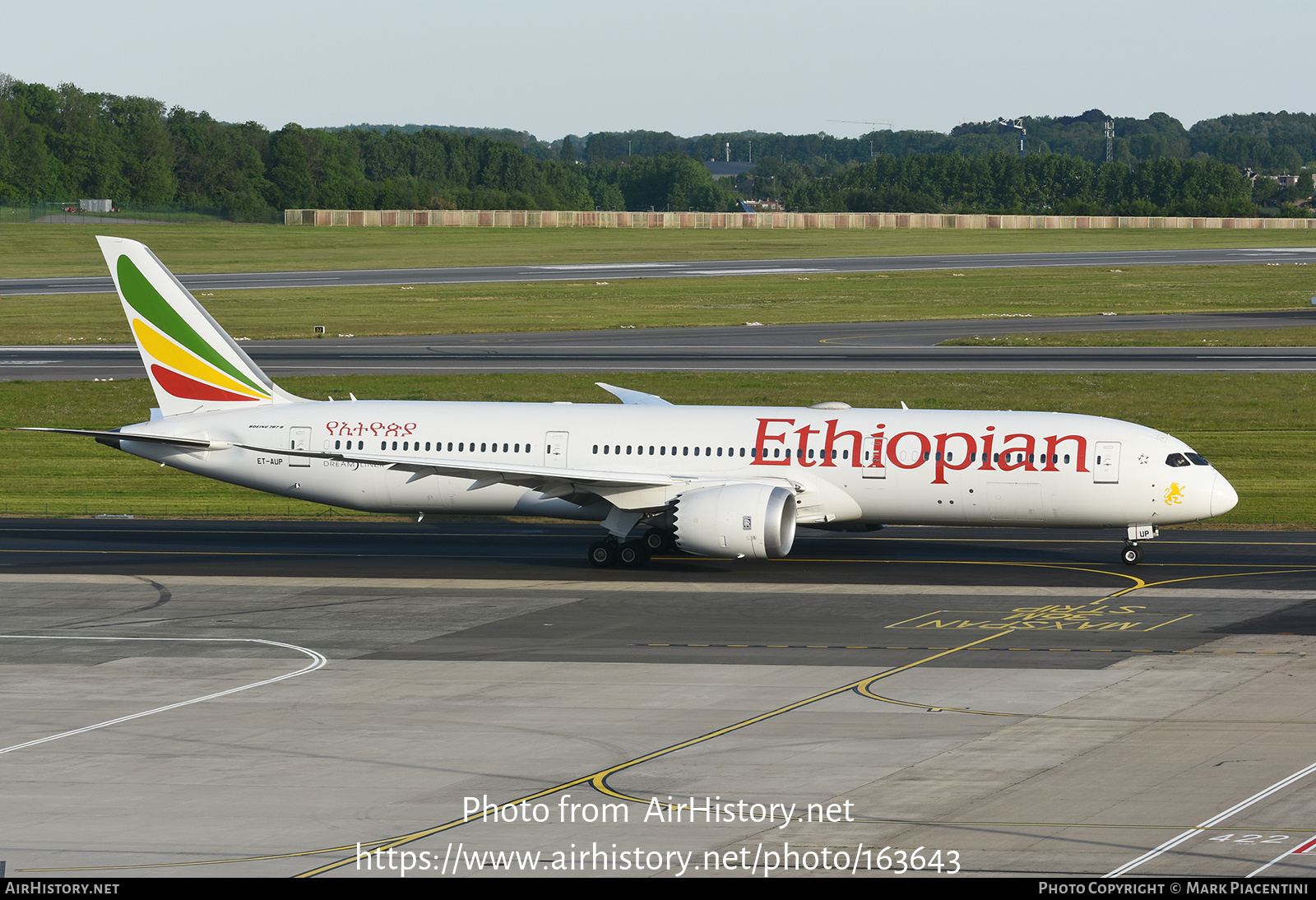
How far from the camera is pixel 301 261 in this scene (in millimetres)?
165000

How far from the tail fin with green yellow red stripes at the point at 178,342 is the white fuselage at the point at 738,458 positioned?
768 mm

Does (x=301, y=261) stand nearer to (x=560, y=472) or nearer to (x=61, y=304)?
(x=61, y=304)

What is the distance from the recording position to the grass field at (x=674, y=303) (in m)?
108

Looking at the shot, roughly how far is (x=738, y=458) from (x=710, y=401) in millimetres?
30141

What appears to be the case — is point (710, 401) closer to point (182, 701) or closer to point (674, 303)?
point (182, 701)

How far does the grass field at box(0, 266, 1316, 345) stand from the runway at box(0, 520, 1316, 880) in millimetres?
63741

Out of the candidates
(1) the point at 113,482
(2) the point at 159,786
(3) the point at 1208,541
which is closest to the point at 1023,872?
(2) the point at 159,786

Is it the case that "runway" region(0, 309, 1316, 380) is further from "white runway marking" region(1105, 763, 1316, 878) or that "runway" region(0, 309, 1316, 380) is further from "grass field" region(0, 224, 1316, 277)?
"grass field" region(0, 224, 1316, 277)

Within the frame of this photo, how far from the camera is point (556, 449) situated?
4388 cm

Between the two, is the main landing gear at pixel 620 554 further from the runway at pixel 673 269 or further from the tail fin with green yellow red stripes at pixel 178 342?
the runway at pixel 673 269

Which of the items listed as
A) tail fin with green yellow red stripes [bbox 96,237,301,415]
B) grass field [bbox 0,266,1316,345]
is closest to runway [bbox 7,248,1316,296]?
grass field [bbox 0,266,1316,345]

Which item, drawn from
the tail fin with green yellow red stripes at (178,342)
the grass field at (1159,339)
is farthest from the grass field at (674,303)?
the tail fin with green yellow red stripes at (178,342)

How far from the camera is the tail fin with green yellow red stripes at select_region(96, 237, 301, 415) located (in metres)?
46.5

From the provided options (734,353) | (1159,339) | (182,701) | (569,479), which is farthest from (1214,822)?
(1159,339)
